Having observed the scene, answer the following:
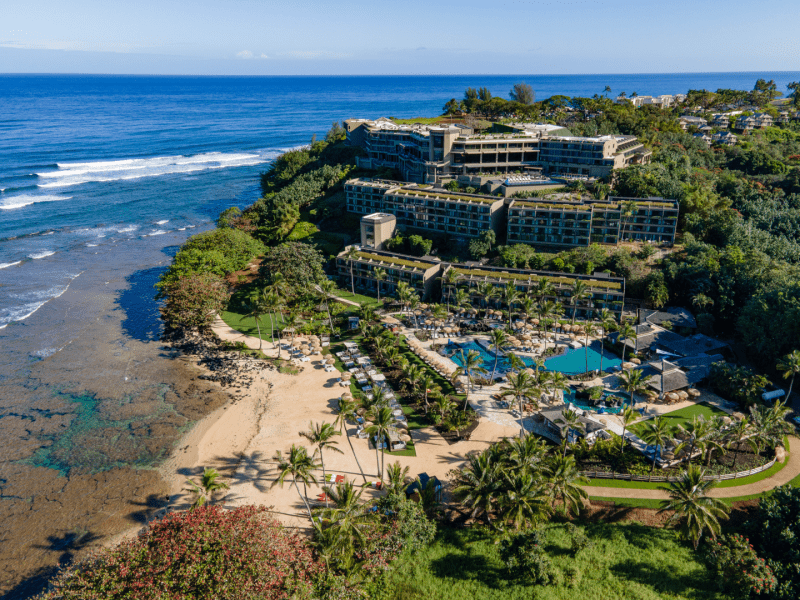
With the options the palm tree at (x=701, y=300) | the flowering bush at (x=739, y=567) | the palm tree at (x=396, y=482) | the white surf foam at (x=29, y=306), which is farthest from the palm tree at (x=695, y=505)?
the white surf foam at (x=29, y=306)

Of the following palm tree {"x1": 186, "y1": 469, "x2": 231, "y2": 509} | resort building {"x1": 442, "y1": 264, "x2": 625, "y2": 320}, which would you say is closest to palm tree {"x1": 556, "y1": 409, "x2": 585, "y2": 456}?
resort building {"x1": 442, "y1": 264, "x2": 625, "y2": 320}

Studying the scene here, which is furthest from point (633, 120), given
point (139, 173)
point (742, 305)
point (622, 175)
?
point (139, 173)

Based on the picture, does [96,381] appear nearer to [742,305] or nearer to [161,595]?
[161,595]

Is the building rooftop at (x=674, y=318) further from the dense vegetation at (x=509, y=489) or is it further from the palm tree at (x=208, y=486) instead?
the palm tree at (x=208, y=486)

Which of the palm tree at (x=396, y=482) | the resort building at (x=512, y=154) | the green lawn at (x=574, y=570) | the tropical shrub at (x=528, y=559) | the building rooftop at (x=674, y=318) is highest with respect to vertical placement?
the resort building at (x=512, y=154)

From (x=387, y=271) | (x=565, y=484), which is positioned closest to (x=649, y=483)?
(x=565, y=484)

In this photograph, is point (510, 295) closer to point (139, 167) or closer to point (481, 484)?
point (481, 484)

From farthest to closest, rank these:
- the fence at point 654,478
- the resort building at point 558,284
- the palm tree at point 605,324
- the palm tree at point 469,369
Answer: the resort building at point 558,284 → the palm tree at point 605,324 → the palm tree at point 469,369 → the fence at point 654,478
